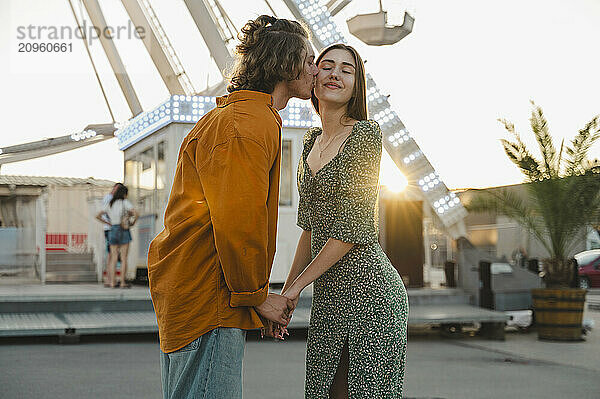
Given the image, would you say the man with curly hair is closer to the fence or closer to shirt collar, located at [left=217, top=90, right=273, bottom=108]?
shirt collar, located at [left=217, top=90, right=273, bottom=108]

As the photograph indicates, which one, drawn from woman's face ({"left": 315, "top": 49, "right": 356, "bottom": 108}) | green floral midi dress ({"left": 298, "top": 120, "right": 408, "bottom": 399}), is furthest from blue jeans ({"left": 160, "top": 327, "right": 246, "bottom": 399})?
woman's face ({"left": 315, "top": 49, "right": 356, "bottom": 108})

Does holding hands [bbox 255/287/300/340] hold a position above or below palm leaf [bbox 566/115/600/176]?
below

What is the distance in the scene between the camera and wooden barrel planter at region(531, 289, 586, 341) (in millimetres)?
10633

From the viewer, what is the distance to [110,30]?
19656 mm

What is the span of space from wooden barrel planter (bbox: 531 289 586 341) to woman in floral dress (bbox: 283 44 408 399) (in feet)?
28.1

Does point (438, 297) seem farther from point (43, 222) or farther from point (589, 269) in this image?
point (589, 269)

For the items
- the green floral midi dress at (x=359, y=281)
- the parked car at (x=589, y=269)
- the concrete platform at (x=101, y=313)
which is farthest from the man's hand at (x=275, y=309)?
the parked car at (x=589, y=269)

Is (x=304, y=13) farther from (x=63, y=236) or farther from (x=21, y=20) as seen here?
(x=63, y=236)

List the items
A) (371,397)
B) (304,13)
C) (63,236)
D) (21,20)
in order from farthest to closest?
(63,236) < (21,20) < (304,13) < (371,397)

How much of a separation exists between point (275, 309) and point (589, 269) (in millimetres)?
26098

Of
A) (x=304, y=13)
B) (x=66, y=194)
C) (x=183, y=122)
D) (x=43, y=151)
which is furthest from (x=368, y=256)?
(x=43, y=151)

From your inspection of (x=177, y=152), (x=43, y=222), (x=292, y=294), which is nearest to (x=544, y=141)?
(x=177, y=152)

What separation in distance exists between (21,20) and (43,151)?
7603 mm

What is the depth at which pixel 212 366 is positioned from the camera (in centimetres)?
227
